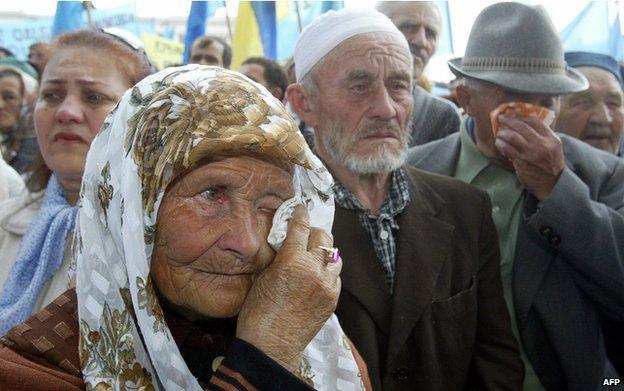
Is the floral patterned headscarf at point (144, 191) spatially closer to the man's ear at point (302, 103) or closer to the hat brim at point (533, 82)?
the man's ear at point (302, 103)

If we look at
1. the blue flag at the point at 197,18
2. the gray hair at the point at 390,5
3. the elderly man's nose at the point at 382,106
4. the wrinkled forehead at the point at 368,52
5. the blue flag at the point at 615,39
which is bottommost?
the blue flag at the point at 197,18

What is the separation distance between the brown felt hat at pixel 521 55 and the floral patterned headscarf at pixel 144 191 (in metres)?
1.93

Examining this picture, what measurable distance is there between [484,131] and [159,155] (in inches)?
88.4

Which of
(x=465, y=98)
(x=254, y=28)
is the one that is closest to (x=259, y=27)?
(x=254, y=28)

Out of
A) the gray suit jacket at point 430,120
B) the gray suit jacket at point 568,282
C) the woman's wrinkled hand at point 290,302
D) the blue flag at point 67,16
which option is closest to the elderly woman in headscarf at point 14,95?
the blue flag at point 67,16

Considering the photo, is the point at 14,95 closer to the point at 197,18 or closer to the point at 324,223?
the point at 197,18

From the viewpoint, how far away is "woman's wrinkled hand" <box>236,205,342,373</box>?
1.79 m

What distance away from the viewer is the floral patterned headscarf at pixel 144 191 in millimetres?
1767

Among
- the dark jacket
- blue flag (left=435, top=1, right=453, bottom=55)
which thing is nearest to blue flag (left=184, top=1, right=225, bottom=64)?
blue flag (left=435, top=1, right=453, bottom=55)

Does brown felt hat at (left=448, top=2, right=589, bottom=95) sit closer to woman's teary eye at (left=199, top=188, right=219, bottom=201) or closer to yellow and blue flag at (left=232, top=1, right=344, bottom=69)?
woman's teary eye at (left=199, top=188, right=219, bottom=201)

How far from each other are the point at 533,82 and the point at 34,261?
2.33m

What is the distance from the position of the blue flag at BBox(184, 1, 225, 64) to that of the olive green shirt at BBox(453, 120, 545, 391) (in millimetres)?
4555

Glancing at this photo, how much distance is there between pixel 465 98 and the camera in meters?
3.81

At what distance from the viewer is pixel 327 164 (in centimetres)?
323
